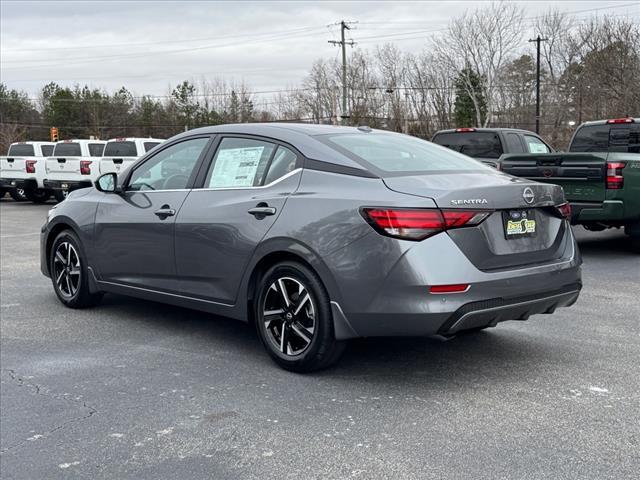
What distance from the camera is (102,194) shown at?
658 centimetres

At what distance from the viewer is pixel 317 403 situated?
14.0ft

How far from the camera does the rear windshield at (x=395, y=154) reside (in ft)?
15.8

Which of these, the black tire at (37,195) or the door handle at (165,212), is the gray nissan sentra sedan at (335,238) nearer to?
the door handle at (165,212)

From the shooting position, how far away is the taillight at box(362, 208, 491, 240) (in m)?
4.21

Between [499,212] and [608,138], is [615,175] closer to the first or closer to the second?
[608,138]

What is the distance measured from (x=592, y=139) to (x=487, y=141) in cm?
235

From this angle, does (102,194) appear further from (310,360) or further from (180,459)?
(180,459)

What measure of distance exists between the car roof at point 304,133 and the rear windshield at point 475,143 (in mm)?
8148

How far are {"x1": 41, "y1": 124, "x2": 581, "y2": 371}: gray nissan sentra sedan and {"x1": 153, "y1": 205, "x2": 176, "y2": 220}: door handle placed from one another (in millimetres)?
11

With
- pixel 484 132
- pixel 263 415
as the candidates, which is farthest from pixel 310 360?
pixel 484 132

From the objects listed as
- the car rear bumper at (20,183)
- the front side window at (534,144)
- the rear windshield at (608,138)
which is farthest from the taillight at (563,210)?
the car rear bumper at (20,183)

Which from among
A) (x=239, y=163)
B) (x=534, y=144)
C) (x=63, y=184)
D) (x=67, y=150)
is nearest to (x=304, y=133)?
(x=239, y=163)

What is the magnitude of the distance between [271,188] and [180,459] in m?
2.06

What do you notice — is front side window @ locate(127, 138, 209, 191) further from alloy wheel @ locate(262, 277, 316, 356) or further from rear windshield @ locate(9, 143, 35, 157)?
rear windshield @ locate(9, 143, 35, 157)
